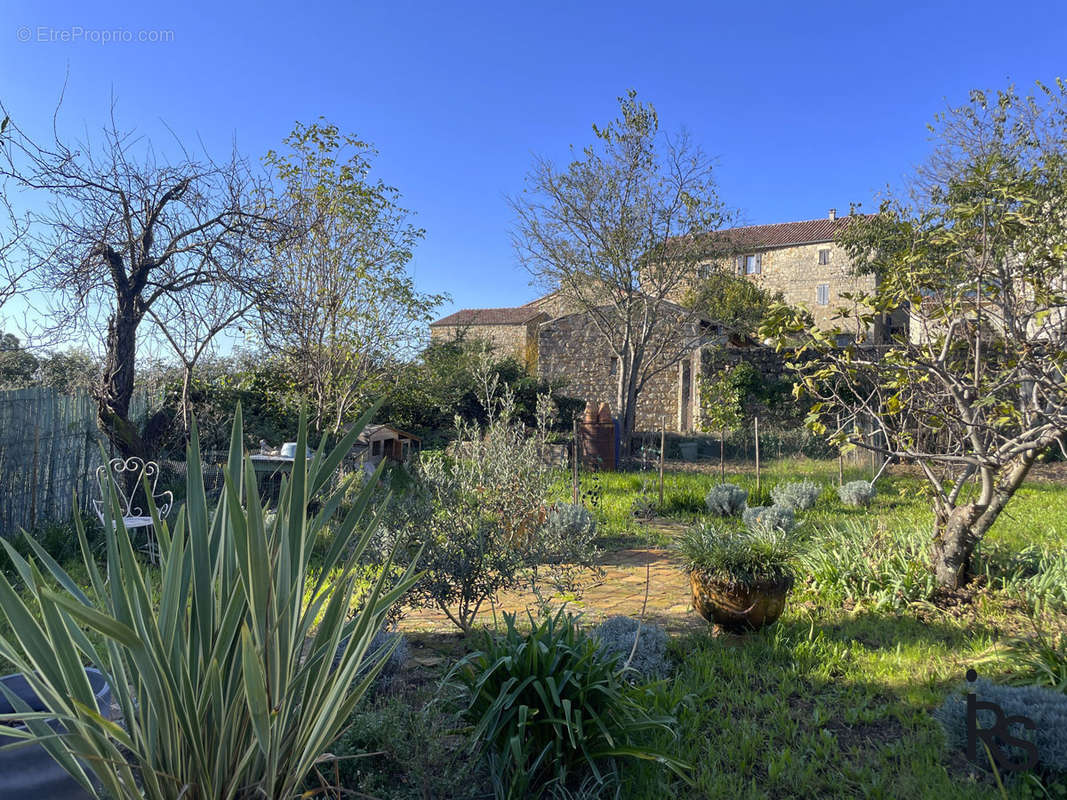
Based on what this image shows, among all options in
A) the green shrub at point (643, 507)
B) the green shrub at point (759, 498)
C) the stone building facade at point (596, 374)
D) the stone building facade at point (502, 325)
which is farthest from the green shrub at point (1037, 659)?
the stone building facade at point (502, 325)

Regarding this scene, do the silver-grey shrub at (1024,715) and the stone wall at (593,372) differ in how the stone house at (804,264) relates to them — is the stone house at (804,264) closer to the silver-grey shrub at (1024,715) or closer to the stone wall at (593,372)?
the stone wall at (593,372)

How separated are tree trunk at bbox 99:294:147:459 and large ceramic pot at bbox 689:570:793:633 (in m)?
5.22

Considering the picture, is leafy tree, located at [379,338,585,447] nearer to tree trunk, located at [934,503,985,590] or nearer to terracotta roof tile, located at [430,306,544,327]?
tree trunk, located at [934,503,985,590]

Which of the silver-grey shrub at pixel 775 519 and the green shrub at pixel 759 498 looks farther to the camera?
the green shrub at pixel 759 498

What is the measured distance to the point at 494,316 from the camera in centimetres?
3100

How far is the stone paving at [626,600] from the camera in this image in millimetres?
4381

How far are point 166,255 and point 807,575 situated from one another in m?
6.11

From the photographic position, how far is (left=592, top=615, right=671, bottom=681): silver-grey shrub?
323cm

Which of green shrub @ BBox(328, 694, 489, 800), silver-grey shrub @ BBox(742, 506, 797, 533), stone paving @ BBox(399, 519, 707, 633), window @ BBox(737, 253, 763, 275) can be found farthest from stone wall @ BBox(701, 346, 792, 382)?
window @ BBox(737, 253, 763, 275)

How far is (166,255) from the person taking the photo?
605cm

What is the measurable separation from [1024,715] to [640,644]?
1572 mm

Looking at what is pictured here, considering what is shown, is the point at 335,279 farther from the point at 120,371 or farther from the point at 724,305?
the point at 724,305

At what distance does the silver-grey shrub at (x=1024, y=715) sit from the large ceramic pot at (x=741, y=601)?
1169mm

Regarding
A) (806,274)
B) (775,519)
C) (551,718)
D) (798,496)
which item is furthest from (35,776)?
(806,274)
